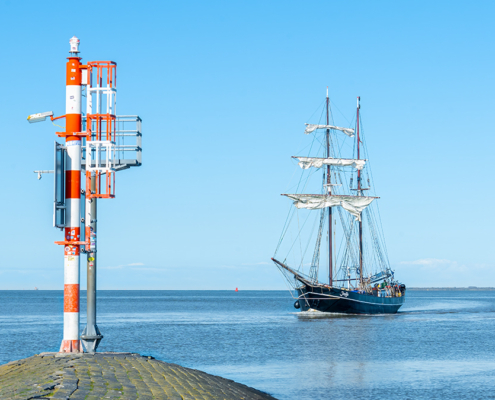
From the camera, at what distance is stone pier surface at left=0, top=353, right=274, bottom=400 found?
12141 mm

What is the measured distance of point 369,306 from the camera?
81750 mm

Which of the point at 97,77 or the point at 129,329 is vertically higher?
the point at 97,77

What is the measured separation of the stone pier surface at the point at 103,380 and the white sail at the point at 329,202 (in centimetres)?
6387

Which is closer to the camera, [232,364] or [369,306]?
[232,364]

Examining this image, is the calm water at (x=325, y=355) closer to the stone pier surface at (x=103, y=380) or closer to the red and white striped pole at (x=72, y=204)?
the stone pier surface at (x=103, y=380)

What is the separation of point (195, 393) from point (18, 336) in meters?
37.9

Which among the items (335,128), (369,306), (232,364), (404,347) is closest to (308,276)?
(369,306)

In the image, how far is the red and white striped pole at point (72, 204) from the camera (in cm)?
1661

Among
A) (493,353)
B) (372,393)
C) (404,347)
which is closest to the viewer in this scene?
(372,393)

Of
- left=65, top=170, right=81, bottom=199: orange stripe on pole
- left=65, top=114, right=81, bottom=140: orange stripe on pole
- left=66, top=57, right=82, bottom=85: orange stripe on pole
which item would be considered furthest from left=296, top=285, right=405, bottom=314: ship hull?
left=66, top=57, right=82, bottom=85: orange stripe on pole

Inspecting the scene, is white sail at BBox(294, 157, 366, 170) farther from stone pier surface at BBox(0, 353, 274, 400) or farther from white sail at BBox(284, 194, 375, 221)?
stone pier surface at BBox(0, 353, 274, 400)

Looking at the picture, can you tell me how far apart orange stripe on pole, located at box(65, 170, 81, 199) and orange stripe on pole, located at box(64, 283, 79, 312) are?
2.14 meters

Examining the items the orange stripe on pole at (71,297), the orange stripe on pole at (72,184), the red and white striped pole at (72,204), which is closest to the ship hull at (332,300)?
the red and white striped pole at (72,204)

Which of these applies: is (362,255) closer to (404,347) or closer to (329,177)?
(329,177)
